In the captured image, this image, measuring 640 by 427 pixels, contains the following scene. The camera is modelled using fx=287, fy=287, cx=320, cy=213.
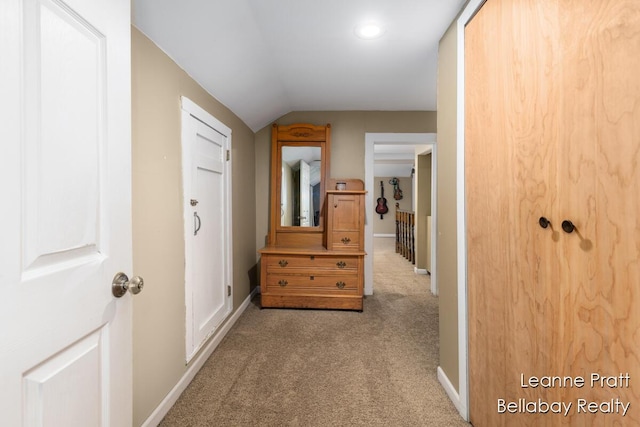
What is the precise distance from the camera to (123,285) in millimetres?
859

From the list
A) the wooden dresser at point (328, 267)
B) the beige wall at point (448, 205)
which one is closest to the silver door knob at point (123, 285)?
the beige wall at point (448, 205)

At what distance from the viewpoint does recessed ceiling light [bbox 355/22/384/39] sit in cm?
175

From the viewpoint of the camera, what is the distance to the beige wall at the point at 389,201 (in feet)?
31.1

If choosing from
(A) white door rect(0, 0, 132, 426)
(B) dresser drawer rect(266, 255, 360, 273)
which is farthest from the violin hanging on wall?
(A) white door rect(0, 0, 132, 426)

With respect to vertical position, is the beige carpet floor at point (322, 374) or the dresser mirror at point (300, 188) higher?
the dresser mirror at point (300, 188)

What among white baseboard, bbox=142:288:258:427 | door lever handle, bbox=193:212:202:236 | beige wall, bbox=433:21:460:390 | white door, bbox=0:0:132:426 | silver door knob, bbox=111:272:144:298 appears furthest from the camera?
door lever handle, bbox=193:212:202:236

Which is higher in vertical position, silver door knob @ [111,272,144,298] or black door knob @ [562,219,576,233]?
black door knob @ [562,219,576,233]

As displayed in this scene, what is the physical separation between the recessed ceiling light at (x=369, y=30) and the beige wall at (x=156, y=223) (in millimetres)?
1118

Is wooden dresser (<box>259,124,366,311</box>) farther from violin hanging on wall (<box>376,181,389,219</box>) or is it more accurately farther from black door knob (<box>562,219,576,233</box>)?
violin hanging on wall (<box>376,181,389,219</box>)

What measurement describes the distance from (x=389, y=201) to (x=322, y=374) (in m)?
8.29

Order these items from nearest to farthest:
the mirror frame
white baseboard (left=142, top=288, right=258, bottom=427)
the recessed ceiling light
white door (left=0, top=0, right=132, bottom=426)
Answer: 1. white door (left=0, top=0, right=132, bottom=426)
2. white baseboard (left=142, top=288, right=258, bottom=427)
3. the recessed ceiling light
4. the mirror frame

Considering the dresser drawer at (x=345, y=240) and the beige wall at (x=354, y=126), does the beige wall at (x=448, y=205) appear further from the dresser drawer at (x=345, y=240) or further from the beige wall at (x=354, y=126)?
the beige wall at (x=354, y=126)

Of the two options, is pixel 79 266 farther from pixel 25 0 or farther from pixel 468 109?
pixel 468 109

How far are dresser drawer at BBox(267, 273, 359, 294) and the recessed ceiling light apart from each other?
2112mm
